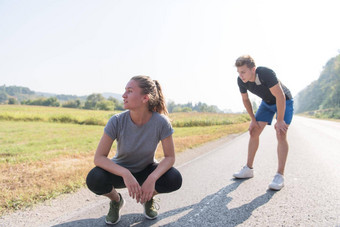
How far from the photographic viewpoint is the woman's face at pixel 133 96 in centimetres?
257

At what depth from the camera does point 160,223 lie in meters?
2.70

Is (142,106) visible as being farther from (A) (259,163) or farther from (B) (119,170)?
(A) (259,163)

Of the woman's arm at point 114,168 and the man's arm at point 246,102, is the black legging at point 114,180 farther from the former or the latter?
the man's arm at point 246,102

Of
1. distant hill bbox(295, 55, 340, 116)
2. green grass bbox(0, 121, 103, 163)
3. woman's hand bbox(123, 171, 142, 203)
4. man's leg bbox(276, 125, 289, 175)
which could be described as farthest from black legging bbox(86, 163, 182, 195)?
distant hill bbox(295, 55, 340, 116)

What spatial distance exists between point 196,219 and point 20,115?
3574 centimetres

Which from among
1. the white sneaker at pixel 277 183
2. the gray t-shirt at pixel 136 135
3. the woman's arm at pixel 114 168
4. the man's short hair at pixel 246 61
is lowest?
the white sneaker at pixel 277 183

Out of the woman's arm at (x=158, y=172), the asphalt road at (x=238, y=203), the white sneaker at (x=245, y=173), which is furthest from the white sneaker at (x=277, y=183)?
the woman's arm at (x=158, y=172)

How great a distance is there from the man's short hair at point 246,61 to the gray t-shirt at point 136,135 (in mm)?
1628

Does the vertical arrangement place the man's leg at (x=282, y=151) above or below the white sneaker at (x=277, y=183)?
above

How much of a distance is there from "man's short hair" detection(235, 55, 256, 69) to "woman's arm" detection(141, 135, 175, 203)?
69.0 inches

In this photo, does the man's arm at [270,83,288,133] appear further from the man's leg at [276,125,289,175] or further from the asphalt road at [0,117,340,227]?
the asphalt road at [0,117,340,227]

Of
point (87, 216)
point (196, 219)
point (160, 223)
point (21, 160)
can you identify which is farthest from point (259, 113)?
point (21, 160)

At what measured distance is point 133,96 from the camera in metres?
2.58

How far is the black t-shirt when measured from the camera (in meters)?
3.65
